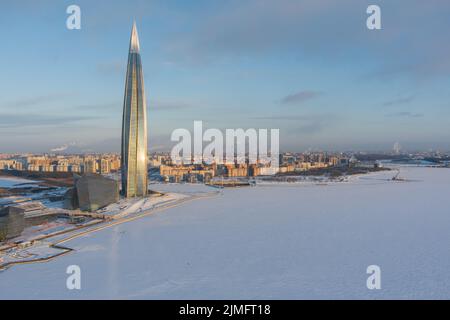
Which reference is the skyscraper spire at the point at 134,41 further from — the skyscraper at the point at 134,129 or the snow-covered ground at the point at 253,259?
the snow-covered ground at the point at 253,259

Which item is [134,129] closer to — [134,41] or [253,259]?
[134,41]

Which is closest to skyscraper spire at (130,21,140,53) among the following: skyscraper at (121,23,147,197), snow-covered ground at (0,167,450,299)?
skyscraper at (121,23,147,197)

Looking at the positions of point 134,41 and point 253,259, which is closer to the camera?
point 253,259

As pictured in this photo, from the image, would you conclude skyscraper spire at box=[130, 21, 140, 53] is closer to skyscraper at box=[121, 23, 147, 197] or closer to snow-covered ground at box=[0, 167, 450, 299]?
skyscraper at box=[121, 23, 147, 197]

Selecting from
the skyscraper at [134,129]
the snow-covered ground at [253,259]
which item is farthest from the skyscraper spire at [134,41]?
the snow-covered ground at [253,259]

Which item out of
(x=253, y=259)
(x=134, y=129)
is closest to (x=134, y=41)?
(x=134, y=129)
